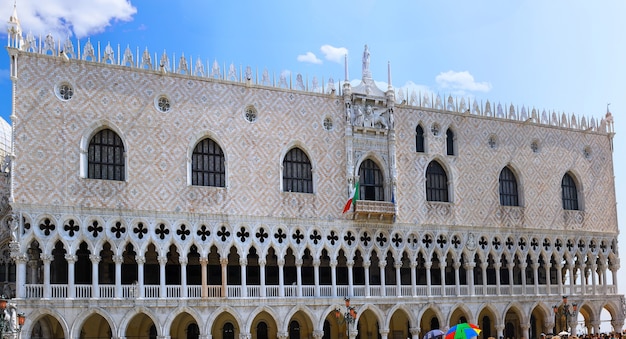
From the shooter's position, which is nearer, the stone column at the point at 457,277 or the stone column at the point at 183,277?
the stone column at the point at 183,277

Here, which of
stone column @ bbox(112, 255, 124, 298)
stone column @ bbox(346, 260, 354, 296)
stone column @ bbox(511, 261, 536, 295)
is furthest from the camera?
stone column @ bbox(511, 261, 536, 295)

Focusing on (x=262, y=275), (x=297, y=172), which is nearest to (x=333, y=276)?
(x=262, y=275)

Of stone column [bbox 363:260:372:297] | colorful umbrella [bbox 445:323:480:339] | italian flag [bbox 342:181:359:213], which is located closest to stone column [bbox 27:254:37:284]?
italian flag [bbox 342:181:359:213]

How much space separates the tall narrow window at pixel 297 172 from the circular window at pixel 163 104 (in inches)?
200

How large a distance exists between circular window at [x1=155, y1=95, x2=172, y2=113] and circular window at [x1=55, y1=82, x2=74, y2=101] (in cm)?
302

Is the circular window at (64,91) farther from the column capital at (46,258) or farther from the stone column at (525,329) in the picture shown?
the stone column at (525,329)

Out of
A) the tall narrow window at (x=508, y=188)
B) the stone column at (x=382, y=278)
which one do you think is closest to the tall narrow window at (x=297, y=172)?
the stone column at (x=382, y=278)

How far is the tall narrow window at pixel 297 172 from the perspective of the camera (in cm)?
3138

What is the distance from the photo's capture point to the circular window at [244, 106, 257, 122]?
101 feet

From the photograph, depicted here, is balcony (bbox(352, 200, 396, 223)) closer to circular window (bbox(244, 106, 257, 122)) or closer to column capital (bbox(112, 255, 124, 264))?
circular window (bbox(244, 106, 257, 122))

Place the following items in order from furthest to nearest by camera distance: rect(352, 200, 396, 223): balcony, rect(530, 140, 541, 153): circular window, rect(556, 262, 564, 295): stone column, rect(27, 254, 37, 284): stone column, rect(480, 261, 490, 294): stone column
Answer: rect(530, 140, 541, 153): circular window → rect(556, 262, 564, 295): stone column → rect(480, 261, 490, 294): stone column → rect(352, 200, 396, 223): balcony → rect(27, 254, 37, 284): stone column

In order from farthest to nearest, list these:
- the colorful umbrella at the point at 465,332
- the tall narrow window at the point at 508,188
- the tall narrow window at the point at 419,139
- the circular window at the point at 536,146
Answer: the circular window at the point at 536,146 < the tall narrow window at the point at 508,188 < the tall narrow window at the point at 419,139 < the colorful umbrella at the point at 465,332

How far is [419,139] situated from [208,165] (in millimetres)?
9651

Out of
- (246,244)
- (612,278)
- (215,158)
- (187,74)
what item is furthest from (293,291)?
(612,278)
